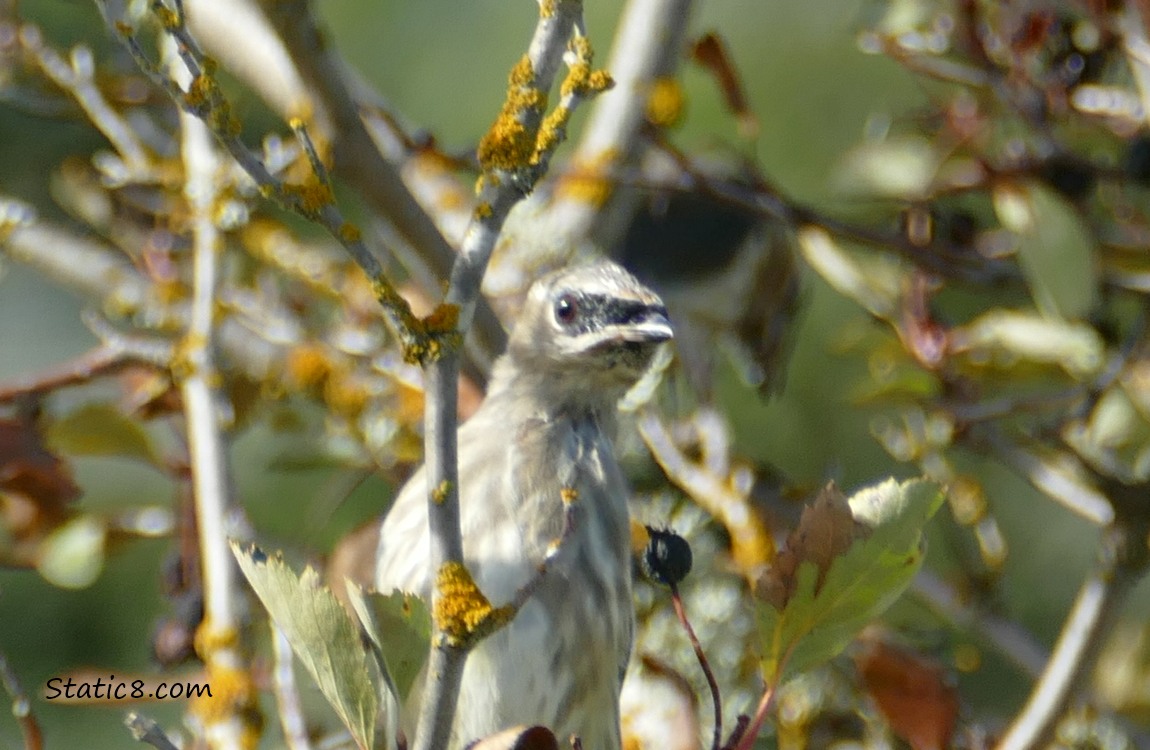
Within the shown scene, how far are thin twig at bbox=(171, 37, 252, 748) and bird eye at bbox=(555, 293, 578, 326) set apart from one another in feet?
2.12

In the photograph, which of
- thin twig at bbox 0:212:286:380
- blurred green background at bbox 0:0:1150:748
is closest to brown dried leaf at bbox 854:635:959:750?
thin twig at bbox 0:212:286:380

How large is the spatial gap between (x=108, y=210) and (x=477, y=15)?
349 centimetres

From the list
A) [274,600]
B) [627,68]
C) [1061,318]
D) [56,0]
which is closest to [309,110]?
[627,68]

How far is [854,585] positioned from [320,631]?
595 millimetres

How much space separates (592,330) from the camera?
281cm

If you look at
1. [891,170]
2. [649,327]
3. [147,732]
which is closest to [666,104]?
[891,170]

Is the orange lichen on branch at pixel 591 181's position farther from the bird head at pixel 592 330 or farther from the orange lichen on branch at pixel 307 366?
the orange lichen on branch at pixel 307 366

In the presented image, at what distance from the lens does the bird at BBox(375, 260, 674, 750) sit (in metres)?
2.64

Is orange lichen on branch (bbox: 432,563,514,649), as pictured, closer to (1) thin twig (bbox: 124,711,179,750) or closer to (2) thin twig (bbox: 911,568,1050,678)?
(1) thin twig (bbox: 124,711,179,750)

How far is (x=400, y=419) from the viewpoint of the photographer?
3385mm

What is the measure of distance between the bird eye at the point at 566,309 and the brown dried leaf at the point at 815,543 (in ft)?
3.49

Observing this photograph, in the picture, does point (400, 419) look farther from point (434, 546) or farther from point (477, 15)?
point (477, 15)

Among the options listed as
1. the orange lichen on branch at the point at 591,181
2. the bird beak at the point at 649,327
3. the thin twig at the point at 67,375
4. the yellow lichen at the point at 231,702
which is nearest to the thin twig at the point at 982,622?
the bird beak at the point at 649,327

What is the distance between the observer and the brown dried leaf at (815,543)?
1793 mm
